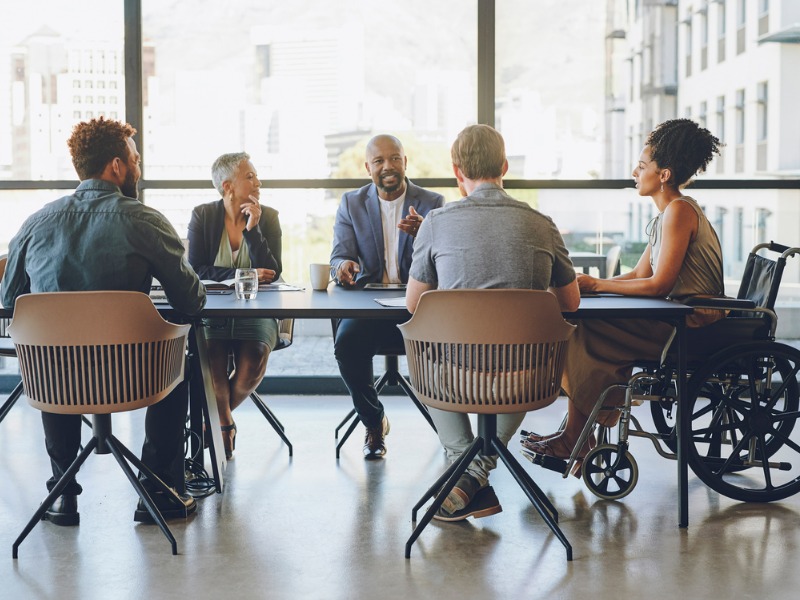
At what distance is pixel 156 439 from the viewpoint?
3.19 m

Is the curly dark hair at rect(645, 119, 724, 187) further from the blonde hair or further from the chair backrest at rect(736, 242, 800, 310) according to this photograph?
the blonde hair

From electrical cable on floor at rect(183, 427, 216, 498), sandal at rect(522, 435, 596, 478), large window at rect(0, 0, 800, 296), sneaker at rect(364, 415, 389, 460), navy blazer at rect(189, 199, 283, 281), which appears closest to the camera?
electrical cable on floor at rect(183, 427, 216, 498)

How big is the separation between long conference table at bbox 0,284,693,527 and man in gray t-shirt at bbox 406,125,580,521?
0.47 feet

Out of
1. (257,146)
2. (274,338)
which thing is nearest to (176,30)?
(257,146)

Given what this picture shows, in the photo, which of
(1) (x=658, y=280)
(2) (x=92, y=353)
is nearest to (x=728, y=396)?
(1) (x=658, y=280)

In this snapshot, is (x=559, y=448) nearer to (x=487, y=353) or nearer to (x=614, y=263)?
(x=487, y=353)

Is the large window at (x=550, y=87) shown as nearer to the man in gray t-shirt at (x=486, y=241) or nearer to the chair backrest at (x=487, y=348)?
the man in gray t-shirt at (x=486, y=241)

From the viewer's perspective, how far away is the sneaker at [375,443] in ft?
13.0

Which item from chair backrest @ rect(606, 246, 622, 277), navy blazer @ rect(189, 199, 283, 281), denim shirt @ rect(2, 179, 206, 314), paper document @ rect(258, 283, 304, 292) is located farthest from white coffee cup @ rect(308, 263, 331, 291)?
chair backrest @ rect(606, 246, 622, 277)

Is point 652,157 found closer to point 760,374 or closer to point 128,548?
point 760,374

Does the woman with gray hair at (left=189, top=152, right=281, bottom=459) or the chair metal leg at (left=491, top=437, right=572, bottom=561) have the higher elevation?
the woman with gray hair at (left=189, top=152, right=281, bottom=459)

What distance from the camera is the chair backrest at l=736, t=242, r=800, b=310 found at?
332cm

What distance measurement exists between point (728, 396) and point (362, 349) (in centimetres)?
140

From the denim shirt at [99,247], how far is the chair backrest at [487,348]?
0.78 meters
